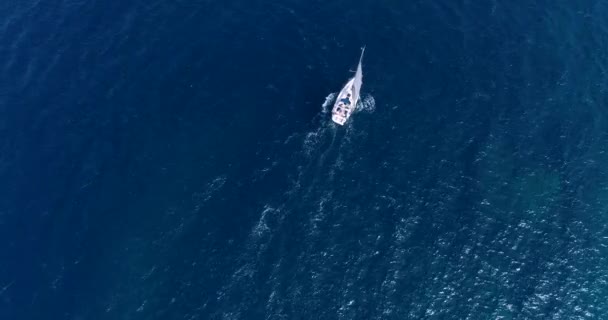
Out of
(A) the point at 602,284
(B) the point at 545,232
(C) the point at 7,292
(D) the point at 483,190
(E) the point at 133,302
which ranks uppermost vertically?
(C) the point at 7,292

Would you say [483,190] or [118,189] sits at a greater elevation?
[118,189]

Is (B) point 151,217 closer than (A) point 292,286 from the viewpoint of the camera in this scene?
No

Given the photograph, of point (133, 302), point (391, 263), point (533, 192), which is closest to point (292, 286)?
point (391, 263)

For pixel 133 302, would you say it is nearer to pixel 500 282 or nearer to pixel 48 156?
pixel 48 156

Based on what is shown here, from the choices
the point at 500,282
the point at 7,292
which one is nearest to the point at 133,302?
the point at 7,292

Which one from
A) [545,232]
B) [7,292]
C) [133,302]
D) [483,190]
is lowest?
[545,232]

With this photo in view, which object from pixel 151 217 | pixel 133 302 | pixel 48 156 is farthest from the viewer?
pixel 48 156

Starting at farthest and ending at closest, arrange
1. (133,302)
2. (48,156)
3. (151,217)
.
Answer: (48,156), (151,217), (133,302)

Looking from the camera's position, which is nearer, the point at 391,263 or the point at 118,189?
the point at 391,263

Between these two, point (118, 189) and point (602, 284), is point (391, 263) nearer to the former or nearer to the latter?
point (602, 284)

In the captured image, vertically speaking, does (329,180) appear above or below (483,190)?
above
